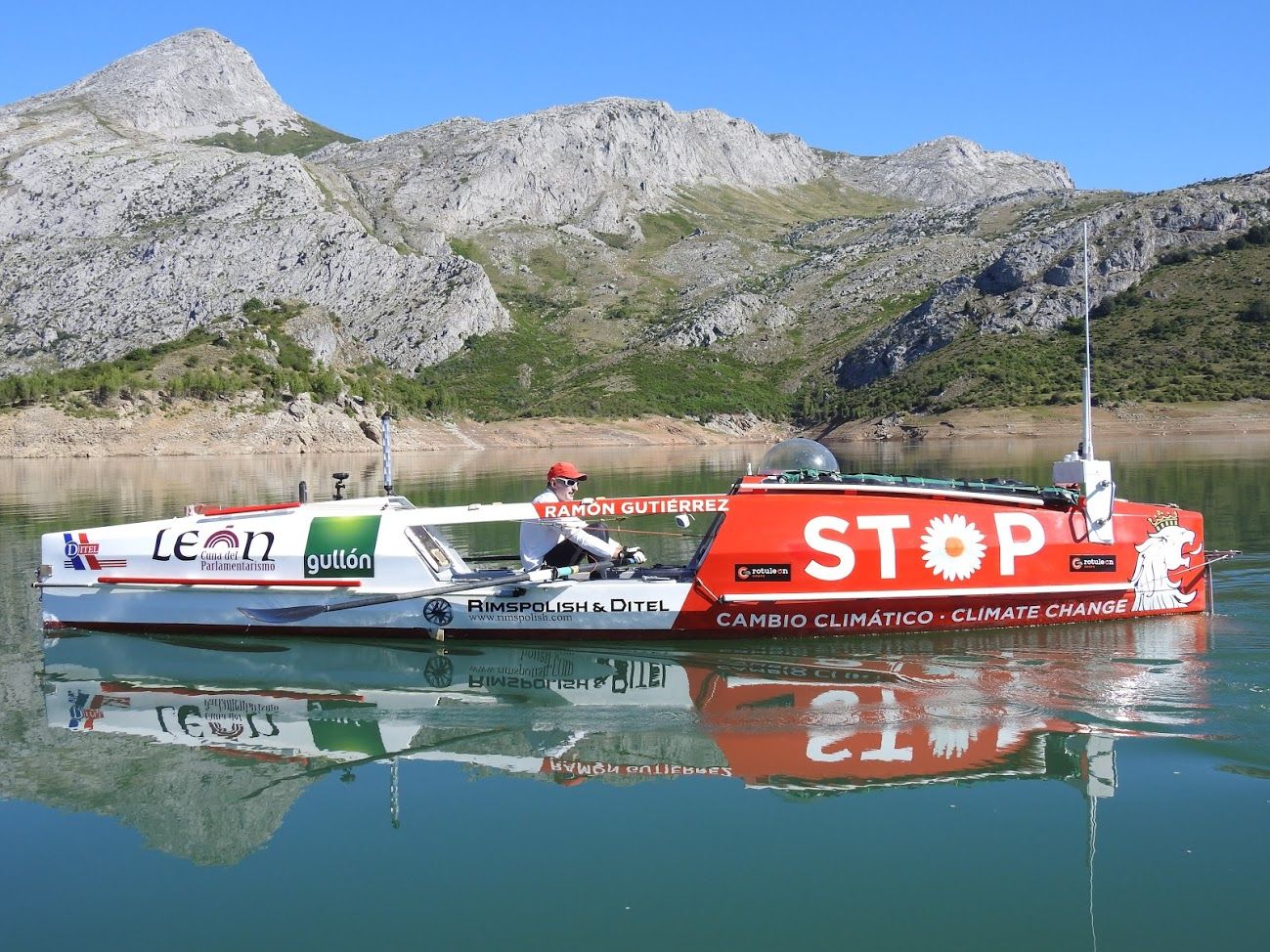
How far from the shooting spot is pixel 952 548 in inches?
555

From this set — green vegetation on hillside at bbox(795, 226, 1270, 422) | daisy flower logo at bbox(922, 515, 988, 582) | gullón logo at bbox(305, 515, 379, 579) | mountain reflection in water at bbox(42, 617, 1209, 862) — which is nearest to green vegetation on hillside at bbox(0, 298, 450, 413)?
green vegetation on hillside at bbox(795, 226, 1270, 422)

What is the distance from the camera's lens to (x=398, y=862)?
24.5 ft

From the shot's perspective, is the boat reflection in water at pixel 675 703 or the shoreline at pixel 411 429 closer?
the boat reflection in water at pixel 675 703

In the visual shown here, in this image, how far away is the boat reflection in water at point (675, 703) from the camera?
952cm

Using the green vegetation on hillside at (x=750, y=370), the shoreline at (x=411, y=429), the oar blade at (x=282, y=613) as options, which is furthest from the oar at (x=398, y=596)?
the green vegetation on hillside at (x=750, y=370)

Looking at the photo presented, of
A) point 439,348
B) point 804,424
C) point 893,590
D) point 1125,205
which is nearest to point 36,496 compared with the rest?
point 893,590

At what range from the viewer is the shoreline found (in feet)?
295

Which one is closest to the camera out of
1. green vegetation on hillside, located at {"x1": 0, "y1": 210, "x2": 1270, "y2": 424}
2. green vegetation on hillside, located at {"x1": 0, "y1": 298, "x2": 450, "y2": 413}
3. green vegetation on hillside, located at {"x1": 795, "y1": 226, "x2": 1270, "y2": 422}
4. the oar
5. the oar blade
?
the oar

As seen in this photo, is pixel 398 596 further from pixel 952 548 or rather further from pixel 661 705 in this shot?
pixel 952 548

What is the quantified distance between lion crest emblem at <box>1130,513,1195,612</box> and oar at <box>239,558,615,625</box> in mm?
7555

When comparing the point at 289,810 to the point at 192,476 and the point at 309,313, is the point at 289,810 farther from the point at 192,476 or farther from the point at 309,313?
the point at 309,313

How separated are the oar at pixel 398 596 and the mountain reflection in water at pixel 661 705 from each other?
49 cm

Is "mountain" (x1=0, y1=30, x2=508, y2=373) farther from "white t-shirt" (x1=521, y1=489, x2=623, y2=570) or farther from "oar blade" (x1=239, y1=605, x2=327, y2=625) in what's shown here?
"white t-shirt" (x1=521, y1=489, x2=623, y2=570)

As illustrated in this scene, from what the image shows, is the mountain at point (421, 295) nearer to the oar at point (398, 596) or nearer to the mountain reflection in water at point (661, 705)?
the oar at point (398, 596)
